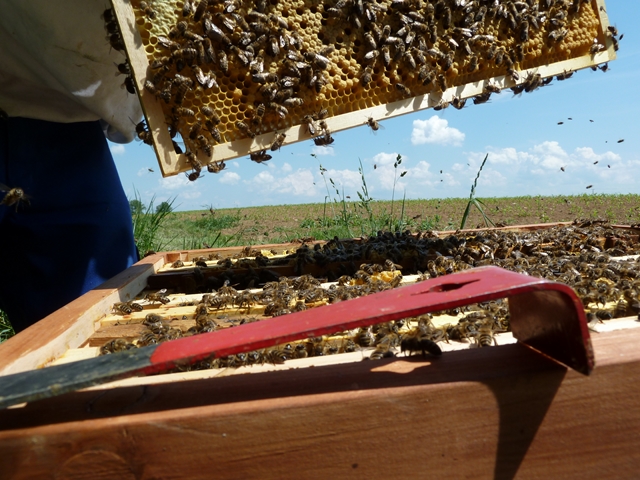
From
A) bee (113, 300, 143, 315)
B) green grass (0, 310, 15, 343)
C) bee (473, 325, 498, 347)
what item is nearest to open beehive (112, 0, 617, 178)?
bee (113, 300, 143, 315)

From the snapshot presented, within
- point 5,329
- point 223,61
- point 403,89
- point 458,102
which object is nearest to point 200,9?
point 223,61

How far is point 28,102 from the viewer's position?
379cm

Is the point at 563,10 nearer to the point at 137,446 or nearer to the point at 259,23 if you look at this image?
the point at 259,23

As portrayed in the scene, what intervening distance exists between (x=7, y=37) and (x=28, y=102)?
1.79 feet

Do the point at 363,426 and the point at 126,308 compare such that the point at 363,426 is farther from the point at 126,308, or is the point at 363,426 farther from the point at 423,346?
the point at 126,308

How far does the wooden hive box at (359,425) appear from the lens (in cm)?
104

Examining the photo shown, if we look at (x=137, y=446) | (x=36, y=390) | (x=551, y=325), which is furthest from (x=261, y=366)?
(x=551, y=325)

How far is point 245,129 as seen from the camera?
10.9 ft

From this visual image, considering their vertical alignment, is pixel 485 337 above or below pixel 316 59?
below

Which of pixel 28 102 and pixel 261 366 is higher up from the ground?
pixel 28 102

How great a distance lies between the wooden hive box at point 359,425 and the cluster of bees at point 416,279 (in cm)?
22

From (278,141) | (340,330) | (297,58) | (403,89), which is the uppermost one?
(297,58)

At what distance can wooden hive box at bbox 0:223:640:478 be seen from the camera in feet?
3.42

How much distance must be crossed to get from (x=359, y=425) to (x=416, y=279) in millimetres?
2064
